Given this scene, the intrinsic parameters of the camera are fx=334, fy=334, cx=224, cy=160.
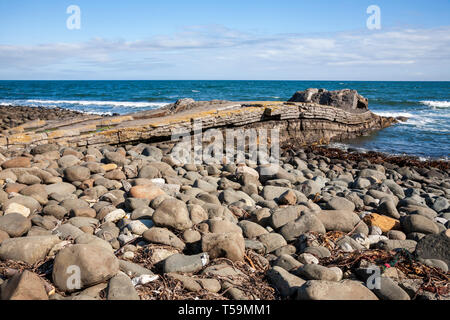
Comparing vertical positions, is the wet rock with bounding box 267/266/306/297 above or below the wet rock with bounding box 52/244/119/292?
below

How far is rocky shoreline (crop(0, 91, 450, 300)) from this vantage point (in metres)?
2.28

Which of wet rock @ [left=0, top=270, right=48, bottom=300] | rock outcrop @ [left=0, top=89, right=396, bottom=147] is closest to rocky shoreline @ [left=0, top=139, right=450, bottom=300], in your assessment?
wet rock @ [left=0, top=270, right=48, bottom=300]

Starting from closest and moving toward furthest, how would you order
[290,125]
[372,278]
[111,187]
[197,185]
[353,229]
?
[372,278] < [353,229] < [111,187] < [197,185] < [290,125]

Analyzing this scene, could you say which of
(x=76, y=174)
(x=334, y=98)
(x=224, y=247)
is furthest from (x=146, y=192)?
(x=334, y=98)

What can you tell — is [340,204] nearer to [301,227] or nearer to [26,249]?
[301,227]

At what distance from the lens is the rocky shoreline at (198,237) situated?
2.28 meters

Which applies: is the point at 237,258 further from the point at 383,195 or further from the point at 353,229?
the point at 383,195

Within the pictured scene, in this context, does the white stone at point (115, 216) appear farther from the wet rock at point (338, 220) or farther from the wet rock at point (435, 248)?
the wet rock at point (435, 248)

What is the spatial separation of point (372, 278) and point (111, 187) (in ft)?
10.8

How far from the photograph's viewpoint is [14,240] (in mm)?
2602

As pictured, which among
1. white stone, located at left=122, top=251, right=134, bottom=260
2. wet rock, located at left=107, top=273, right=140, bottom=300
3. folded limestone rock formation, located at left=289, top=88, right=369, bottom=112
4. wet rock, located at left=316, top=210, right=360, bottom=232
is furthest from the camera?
folded limestone rock formation, located at left=289, top=88, right=369, bottom=112

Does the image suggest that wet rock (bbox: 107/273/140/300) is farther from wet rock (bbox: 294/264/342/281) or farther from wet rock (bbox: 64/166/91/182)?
wet rock (bbox: 64/166/91/182)

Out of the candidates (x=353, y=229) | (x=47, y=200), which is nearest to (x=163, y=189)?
(x=47, y=200)

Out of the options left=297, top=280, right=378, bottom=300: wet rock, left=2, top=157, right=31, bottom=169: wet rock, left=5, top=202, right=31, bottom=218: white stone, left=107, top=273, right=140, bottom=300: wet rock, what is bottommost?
left=297, top=280, right=378, bottom=300: wet rock
